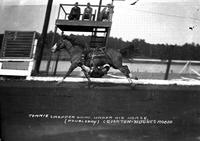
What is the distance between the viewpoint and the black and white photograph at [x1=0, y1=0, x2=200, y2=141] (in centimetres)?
1054

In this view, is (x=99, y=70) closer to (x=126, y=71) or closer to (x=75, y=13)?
(x=126, y=71)

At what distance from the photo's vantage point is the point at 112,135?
1052 cm

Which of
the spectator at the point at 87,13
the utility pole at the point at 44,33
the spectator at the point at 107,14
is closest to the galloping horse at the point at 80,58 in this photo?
the utility pole at the point at 44,33

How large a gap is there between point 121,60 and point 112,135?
1.88 m

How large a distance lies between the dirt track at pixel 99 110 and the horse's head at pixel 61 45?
914 millimetres

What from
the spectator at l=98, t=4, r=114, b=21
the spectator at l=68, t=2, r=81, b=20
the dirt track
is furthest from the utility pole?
the spectator at l=98, t=4, r=114, b=21

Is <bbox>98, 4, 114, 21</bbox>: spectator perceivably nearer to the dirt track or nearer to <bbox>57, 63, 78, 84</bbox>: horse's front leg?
<bbox>57, 63, 78, 84</bbox>: horse's front leg

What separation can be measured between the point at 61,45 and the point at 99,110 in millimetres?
1924

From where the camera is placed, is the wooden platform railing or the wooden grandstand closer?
the wooden grandstand

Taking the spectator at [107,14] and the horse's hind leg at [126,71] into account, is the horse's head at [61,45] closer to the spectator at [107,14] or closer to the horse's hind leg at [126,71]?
the spectator at [107,14]

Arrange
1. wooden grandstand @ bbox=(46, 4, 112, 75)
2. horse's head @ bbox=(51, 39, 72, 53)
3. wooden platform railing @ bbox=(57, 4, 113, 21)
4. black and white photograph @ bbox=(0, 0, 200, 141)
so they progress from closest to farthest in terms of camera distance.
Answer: black and white photograph @ bbox=(0, 0, 200, 141), horse's head @ bbox=(51, 39, 72, 53), wooden grandstand @ bbox=(46, 4, 112, 75), wooden platform railing @ bbox=(57, 4, 113, 21)

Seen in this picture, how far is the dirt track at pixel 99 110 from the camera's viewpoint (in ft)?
34.2

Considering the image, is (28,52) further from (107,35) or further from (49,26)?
(107,35)

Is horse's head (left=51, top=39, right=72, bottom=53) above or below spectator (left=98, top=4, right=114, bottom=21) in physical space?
below
